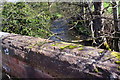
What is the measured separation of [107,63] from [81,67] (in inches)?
10.6

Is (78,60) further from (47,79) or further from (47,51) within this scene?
(47,79)

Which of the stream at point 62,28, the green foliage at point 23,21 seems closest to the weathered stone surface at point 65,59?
the stream at point 62,28

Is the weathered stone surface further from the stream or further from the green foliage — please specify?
the green foliage

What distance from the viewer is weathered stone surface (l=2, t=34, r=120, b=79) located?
1387 millimetres

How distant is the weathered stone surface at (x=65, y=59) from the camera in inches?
54.6

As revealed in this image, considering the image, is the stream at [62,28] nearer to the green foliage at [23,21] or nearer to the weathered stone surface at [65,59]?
the green foliage at [23,21]

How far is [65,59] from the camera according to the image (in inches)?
65.4

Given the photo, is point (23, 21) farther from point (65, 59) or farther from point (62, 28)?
point (65, 59)

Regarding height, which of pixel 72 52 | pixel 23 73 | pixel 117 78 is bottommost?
pixel 23 73

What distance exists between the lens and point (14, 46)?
2461 mm

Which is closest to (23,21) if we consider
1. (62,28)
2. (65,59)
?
(62,28)

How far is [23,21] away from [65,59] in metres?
5.06

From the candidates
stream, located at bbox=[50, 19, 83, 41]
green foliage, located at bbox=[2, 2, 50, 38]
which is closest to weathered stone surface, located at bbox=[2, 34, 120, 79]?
stream, located at bbox=[50, 19, 83, 41]

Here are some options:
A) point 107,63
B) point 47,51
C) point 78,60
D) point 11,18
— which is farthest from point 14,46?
point 11,18
